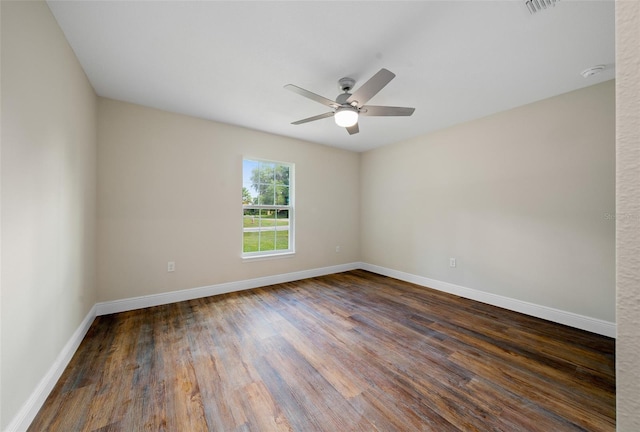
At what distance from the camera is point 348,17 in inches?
66.6

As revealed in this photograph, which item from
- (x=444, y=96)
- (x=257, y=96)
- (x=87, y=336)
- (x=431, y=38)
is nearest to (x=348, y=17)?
(x=431, y=38)

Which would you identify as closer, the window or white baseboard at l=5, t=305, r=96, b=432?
white baseboard at l=5, t=305, r=96, b=432

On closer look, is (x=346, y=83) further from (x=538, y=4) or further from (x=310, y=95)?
(x=538, y=4)

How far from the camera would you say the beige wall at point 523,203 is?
2.49m

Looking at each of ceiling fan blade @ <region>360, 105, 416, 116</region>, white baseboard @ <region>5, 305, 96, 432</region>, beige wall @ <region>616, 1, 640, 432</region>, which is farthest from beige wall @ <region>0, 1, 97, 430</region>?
ceiling fan blade @ <region>360, 105, 416, 116</region>

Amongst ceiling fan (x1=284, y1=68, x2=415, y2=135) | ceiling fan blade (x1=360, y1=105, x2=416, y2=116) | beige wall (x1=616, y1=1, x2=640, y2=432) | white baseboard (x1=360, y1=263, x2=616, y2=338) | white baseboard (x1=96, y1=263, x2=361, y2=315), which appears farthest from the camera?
white baseboard (x1=96, y1=263, x2=361, y2=315)

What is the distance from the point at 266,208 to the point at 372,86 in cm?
264

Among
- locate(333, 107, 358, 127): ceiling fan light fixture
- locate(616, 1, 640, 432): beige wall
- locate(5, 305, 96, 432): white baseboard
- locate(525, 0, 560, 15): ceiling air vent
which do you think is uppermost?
locate(525, 0, 560, 15): ceiling air vent

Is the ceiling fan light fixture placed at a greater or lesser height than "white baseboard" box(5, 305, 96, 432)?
greater

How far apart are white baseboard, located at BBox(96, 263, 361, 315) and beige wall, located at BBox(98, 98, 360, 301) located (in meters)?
0.07

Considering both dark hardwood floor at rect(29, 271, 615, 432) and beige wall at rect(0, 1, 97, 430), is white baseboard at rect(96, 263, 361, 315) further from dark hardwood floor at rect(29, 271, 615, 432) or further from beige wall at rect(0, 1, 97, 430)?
beige wall at rect(0, 1, 97, 430)

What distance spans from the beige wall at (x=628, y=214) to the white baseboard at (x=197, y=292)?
3.77 m

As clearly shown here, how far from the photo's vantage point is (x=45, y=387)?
1.59m

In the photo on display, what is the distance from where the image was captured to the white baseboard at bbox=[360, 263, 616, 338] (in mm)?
2467
